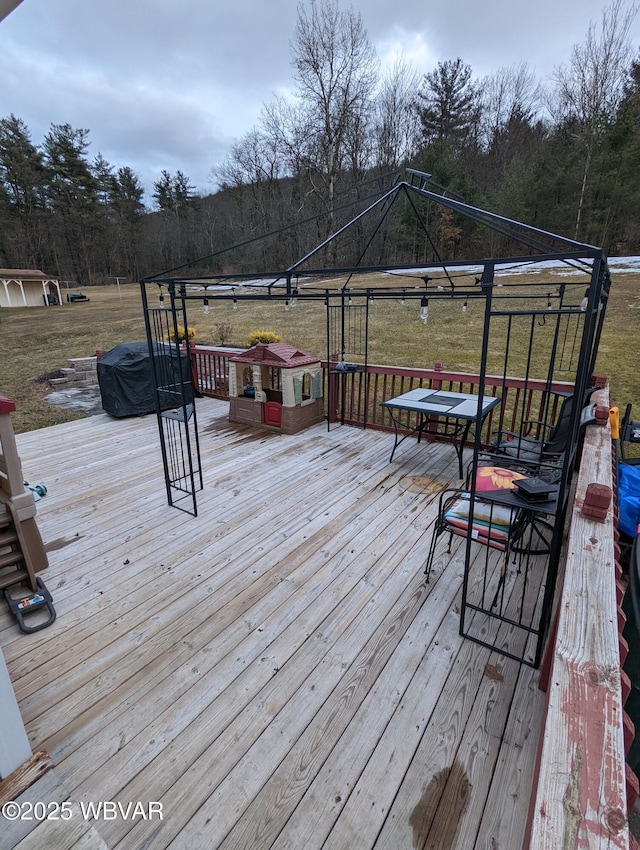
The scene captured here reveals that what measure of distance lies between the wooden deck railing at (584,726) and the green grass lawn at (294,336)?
6.31 meters

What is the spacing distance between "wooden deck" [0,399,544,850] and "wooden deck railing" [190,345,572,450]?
6.41 ft

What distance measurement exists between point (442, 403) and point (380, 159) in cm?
1979

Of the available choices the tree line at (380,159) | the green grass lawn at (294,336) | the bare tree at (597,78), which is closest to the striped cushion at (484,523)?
the green grass lawn at (294,336)

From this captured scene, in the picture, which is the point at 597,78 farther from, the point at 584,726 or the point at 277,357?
the point at 584,726

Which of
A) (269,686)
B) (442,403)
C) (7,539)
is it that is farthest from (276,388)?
(269,686)

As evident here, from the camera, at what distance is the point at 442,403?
13.5ft

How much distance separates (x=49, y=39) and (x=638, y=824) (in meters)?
6.77

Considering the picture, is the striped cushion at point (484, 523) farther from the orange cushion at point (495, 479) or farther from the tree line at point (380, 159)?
the tree line at point (380, 159)

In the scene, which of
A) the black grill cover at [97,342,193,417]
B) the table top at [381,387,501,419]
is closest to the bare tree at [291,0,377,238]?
the black grill cover at [97,342,193,417]

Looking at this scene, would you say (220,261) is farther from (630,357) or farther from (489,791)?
(489,791)

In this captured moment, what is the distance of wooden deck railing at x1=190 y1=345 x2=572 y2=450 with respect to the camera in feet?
14.4

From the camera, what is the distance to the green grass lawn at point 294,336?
7520 mm

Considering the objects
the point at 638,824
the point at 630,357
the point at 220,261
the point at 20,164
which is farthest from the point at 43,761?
the point at 20,164

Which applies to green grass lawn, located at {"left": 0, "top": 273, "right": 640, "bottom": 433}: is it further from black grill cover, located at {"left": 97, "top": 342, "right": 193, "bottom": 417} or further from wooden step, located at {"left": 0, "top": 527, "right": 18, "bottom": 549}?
wooden step, located at {"left": 0, "top": 527, "right": 18, "bottom": 549}
